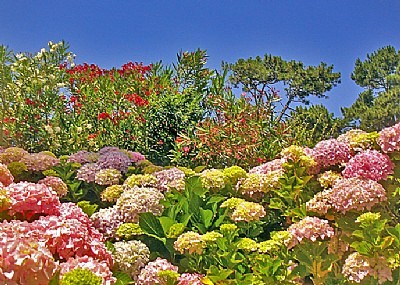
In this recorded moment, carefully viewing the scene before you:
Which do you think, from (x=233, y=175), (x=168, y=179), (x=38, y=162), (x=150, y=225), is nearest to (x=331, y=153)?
(x=233, y=175)

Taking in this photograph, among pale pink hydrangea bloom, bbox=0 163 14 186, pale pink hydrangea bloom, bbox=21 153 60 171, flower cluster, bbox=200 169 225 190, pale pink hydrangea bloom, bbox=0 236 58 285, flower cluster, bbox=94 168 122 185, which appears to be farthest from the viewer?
pale pink hydrangea bloom, bbox=21 153 60 171

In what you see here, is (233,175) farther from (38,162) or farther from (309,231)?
(38,162)

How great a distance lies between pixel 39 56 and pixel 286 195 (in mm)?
4276

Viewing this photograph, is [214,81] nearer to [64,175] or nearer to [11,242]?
[64,175]

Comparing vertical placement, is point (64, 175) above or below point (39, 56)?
below

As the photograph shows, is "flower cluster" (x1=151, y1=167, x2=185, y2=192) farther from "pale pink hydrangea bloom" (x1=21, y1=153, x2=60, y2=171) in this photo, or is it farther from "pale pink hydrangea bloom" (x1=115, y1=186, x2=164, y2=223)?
"pale pink hydrangea bloom" (x1=21, y1=153, x2=60, y2=171)

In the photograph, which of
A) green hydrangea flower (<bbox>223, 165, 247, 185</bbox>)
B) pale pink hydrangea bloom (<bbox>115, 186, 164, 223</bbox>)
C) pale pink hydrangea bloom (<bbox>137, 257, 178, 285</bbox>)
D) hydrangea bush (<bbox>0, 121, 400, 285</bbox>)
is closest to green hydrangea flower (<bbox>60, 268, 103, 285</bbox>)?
hydrangea bush (<bbox>0, 121, 400, 285</bbox>)

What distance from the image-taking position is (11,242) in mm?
1362

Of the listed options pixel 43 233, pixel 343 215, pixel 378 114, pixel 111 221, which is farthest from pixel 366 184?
pixel 378 114

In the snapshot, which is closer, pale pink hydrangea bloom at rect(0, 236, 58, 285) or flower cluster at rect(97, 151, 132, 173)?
pale pink hydrangea bloom at rect(0, 236, 58, 285)

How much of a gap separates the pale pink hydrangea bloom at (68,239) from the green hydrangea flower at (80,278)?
25cm

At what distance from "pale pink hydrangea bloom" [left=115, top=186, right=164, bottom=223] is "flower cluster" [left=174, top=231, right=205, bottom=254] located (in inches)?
15.2

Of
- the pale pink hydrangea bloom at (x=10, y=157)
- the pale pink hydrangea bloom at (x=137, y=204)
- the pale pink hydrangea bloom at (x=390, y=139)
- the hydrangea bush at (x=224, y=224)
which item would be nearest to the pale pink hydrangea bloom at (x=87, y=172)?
the hydrangea bush at (x=224, y=224)

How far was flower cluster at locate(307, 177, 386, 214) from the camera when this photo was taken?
2.15m
